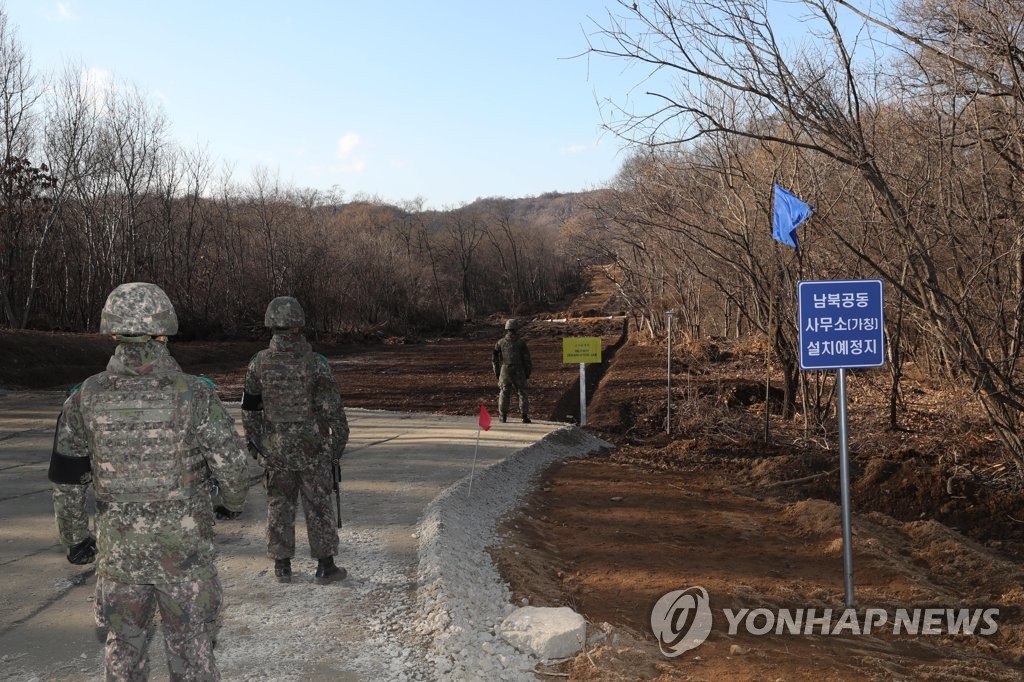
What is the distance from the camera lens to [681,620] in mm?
5402

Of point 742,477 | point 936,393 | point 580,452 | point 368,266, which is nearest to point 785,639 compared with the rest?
point 742,477

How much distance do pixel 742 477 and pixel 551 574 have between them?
5.74 meters

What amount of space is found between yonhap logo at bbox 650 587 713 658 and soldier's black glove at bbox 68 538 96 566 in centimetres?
318

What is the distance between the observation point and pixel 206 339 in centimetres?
3728

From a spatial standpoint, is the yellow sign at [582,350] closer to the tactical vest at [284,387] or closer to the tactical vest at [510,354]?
the tactical vest at [510,354]

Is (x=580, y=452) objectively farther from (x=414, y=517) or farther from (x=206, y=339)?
(x=206, y=339)

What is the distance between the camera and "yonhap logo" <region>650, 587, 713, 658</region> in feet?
16.2

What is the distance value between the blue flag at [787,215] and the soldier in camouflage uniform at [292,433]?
5699mm

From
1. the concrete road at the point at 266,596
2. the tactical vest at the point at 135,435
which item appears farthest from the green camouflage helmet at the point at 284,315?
the tactical vest at the point at 135,435

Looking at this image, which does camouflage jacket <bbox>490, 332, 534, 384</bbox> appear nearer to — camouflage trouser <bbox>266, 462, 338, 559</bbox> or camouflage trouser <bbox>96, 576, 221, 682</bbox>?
camouflage trouser <bbox>266, 462, 338, 559</bbox>

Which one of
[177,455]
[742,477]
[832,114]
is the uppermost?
[832,114]

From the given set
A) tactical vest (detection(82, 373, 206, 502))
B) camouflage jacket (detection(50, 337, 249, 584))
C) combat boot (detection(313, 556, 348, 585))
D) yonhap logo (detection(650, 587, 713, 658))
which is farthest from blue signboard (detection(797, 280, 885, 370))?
tactical vest (detection(82, 373, 206, 502))

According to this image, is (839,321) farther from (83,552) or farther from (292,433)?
(83,552)

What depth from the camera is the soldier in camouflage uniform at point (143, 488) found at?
132 inches
